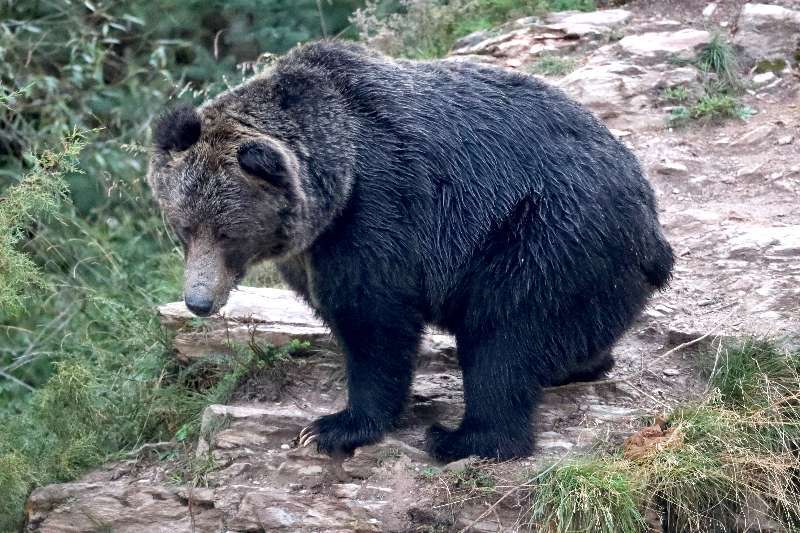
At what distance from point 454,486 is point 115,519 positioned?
1862 mm

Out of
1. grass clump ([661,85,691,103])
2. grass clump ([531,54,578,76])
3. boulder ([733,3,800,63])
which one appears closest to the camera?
grass clump ([661,85,691,103])

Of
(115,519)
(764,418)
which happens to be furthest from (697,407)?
(115,519)

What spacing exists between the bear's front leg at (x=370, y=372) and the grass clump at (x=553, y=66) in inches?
177

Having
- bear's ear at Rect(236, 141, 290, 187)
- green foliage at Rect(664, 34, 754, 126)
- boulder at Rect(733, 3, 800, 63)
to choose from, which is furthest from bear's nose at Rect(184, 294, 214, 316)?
boulder at Rect(733, 3, 800, 63)

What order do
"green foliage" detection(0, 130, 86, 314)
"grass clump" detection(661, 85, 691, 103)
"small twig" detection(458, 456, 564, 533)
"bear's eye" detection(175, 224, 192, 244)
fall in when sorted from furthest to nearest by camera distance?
"grass clump" detection(661, 85, 691, 103) < "green foliage" detection(0, 130, 86, 314) < "bear's eye" detection(175, 224, 192, 244) < "small twig" detection(458, 456, 564, 533)

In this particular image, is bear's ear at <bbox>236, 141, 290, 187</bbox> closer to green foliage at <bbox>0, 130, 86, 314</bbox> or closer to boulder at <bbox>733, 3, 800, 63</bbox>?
green foliage at <bbox>0, 130, 86, 314</bbox>

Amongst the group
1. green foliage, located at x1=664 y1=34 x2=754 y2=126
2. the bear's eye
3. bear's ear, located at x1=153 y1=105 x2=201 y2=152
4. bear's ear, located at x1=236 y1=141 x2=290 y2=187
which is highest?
bear's ear, located at x1=153 y1=105 x2=201 y2=152

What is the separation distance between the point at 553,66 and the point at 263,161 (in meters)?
4.83

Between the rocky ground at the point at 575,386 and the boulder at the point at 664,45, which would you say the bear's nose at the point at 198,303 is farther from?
the boulder at the point at 664,45

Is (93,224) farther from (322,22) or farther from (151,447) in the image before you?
(151,447)

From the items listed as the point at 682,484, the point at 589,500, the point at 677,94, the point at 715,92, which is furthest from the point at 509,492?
the point at 715,92

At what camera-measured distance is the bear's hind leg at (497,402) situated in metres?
4.97

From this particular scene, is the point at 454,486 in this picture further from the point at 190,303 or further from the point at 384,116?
the point at 384,116

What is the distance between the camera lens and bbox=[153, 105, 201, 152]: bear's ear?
15.9 feet
